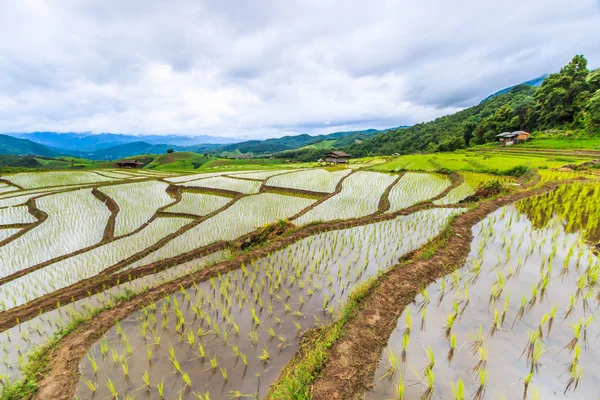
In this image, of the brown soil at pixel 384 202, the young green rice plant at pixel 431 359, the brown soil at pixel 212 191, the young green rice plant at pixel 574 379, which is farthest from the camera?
the brown soil at pixel 212 191

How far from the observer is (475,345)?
2.73m

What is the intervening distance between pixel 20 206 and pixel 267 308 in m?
16.6

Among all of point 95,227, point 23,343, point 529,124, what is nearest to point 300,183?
point 95,227

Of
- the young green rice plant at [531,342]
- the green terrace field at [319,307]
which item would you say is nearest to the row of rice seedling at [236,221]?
the green terrace field at [319,307]

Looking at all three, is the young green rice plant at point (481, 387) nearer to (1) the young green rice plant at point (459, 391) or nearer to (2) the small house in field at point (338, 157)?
(1) the young green rice plant at point (459, 391)

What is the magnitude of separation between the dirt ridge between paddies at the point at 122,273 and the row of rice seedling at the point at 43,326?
0.16 m

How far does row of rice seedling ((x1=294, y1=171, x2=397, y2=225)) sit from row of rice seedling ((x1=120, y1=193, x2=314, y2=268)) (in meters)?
1.30

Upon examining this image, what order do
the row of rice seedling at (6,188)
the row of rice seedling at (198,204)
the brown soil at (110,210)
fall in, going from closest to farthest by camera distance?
1. the brown soil at (110,210)
2. the row of rice seedling at (198,204)
3. the row of rice seedling at (6,188)

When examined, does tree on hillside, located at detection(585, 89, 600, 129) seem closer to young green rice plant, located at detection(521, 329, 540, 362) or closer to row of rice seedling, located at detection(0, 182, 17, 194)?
young green rice plant, located at detection(521, 329, 540, 362)

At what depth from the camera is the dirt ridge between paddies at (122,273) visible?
4.59 m

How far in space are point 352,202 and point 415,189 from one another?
13.0ft

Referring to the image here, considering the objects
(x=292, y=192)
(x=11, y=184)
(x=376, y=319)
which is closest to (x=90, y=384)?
(x=376, y=319)

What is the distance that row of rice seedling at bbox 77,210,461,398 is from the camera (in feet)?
8.99

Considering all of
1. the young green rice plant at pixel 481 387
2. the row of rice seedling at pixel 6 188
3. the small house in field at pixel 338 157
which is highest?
the small house in field at pixel 338 157
